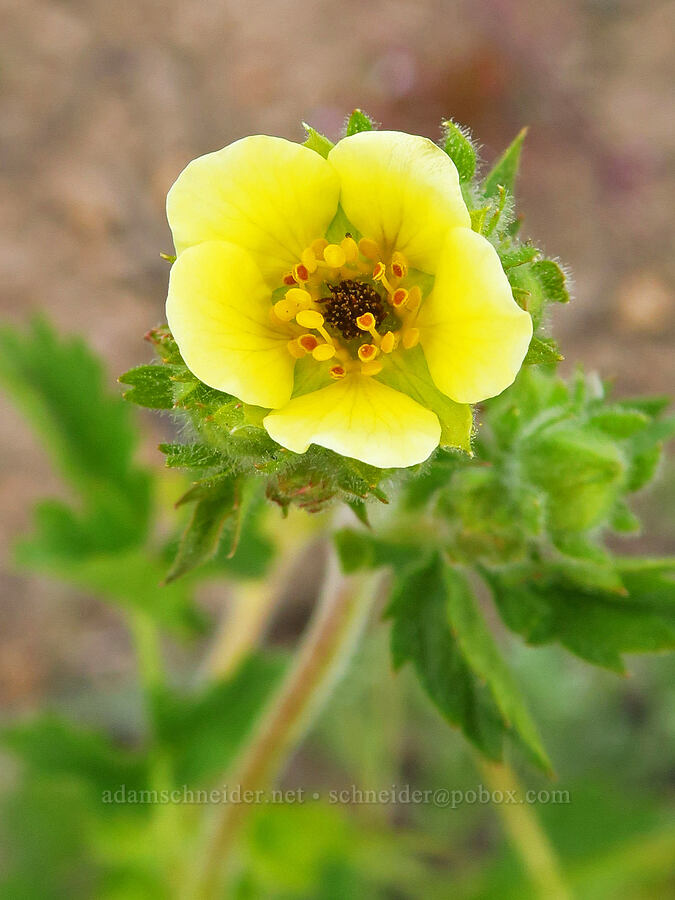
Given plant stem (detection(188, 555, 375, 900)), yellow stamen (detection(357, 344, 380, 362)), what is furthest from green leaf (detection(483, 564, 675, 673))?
yellow stamen (detection(357, 344, 380, 362))

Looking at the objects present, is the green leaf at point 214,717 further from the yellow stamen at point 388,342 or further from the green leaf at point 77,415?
the yellow stamen at point 388,342

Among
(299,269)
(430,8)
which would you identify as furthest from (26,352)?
(430,8)

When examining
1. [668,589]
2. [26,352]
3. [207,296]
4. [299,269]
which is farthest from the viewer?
[26,352]

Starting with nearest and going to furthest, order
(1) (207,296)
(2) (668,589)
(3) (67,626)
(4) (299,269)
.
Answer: (1) (207,296), (4) (299,269), (2) (668,589), (3) (67,626)

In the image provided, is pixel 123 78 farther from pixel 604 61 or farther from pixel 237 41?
pixel 604 61

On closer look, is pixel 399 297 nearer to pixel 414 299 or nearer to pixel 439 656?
pixel 414 299

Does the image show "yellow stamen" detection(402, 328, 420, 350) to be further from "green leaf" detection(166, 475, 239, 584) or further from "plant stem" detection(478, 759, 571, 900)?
"plant stem" detection(478, 759, 571, 900)

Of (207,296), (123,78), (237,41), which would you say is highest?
(237,41)
